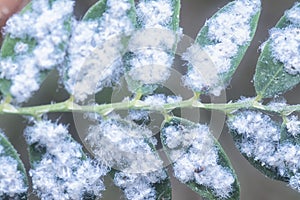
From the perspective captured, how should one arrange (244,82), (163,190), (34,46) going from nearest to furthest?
1. (34,46)
2. (163,190)
3. (244,82)

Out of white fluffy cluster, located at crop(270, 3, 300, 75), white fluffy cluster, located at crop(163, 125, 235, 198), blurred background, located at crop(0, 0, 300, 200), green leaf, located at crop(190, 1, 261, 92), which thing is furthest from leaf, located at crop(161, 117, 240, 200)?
blurred background, located at crop(0, 0, 300, 200)

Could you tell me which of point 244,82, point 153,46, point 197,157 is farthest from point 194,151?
point 244,82

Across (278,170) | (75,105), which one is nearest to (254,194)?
(278,170)

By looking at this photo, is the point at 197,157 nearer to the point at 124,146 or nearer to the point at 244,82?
the point at 124,146

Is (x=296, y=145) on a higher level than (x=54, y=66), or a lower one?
lower

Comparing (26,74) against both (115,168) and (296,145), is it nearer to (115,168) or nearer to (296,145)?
(115,168)

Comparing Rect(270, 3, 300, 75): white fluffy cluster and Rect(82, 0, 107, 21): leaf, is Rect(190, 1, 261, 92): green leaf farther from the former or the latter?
Rect(82, 0, 107, 21): leaf

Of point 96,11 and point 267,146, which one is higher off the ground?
point 96,11
